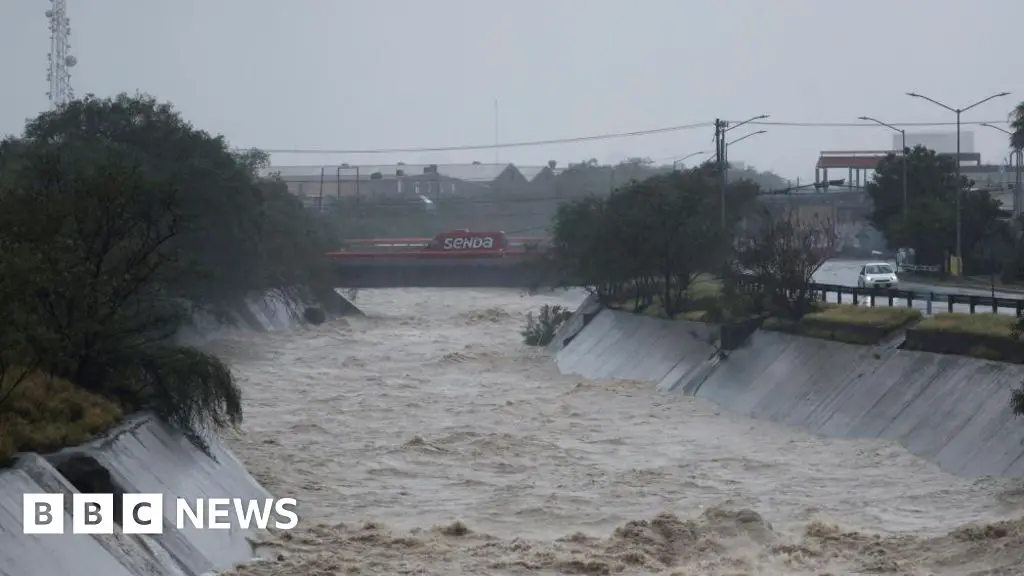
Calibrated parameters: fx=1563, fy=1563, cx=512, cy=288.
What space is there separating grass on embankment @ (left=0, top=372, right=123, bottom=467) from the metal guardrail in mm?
21730

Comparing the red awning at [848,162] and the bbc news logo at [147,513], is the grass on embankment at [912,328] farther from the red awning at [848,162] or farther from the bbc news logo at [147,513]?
the red awning at [848,162]

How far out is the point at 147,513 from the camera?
24625 mm

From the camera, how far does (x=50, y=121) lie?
77.2 metres

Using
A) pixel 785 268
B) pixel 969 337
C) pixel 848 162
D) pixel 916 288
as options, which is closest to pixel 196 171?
pixel 785 268

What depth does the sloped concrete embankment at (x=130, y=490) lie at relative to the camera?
20.9 meters

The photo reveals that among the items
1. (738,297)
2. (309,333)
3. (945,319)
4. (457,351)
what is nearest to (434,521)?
(945,319)

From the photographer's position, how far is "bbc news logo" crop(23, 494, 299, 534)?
21875mm

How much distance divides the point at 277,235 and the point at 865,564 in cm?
6498

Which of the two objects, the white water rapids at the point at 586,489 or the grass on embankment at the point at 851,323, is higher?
the grass on embankment at the point at 851,323

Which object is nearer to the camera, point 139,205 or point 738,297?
point 139,205

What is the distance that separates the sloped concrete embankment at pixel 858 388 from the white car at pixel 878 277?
9.62 meters

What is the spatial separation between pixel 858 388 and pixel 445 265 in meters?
73.0

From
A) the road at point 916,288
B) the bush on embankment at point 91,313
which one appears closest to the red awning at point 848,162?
the road at point 916,288

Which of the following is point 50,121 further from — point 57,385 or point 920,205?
point 57,385
